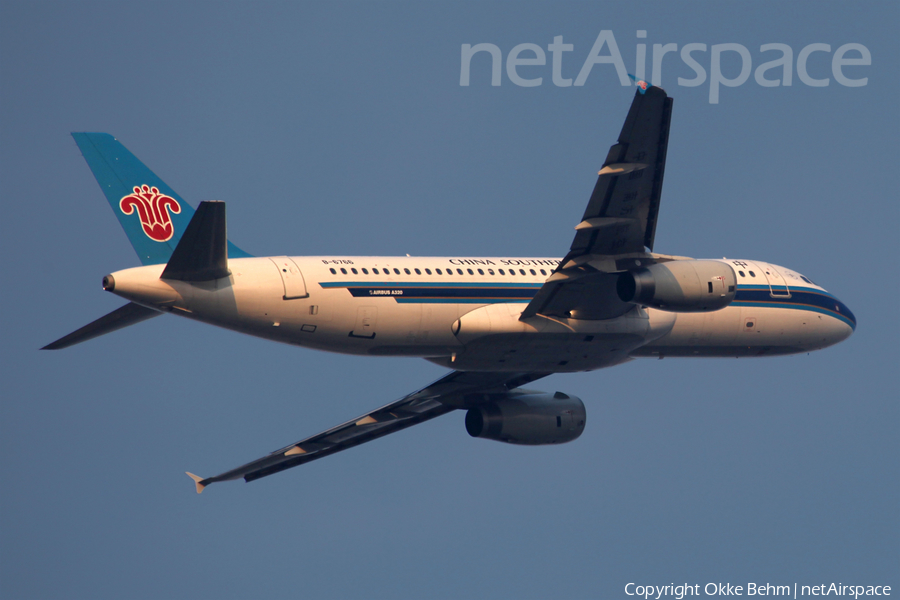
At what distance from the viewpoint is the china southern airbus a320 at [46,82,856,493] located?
28562mm

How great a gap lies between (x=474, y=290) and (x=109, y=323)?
31.0ft

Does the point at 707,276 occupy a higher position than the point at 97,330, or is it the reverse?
the point at 707,276

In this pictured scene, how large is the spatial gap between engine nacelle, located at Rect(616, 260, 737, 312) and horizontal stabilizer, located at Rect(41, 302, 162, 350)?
470 inches

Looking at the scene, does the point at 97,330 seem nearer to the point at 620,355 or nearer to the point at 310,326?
the point at 310,326

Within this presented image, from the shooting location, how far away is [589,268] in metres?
30.6

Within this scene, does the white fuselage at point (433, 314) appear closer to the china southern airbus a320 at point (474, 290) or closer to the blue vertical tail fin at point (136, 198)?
the china southern airbus a320 at point (474, 290)

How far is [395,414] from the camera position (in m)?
39.1

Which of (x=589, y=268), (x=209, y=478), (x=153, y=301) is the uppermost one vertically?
(x=589, y=268)

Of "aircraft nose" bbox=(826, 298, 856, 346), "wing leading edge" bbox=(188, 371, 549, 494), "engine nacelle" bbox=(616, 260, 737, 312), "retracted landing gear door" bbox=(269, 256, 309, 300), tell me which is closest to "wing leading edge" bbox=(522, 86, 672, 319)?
"engine nacelle" bbox=(616, 260, 737, 312)

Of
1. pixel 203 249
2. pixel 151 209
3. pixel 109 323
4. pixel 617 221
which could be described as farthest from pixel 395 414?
pixel 617 221

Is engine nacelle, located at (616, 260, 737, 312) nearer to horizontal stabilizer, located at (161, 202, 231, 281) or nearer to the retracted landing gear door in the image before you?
the retracted landing gear door

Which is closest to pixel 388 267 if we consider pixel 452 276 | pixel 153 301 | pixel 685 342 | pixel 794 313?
pixel 452 276

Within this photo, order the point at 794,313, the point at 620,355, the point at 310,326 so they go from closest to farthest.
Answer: the point at 310,326 → the point at 620,355 → the point at 794,313

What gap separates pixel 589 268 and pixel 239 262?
884cm
